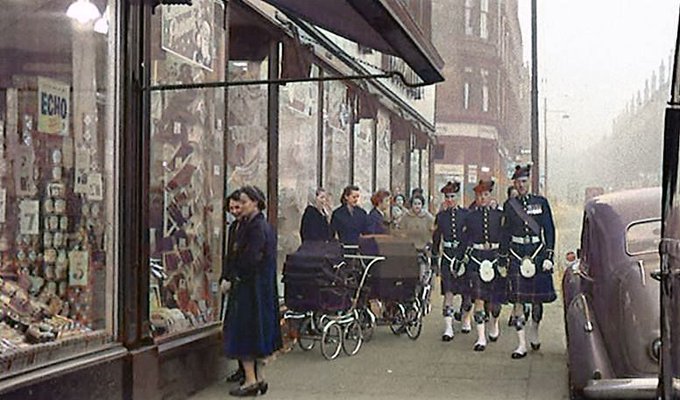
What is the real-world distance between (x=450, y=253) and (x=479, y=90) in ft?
7.02

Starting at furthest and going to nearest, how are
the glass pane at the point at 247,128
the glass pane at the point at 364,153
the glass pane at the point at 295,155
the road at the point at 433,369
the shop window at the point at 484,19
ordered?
the glass pane at the point at 364,153
the shop window at the point at 484,19
the glass pane at the point at 295,155
the glass pane at the point at 247,128
the road at the point at 433,369

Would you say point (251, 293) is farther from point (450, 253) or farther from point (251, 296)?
point (450, 253)

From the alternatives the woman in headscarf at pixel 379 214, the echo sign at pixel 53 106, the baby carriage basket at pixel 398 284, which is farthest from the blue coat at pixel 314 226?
A: the echo sign at pixel 53 106

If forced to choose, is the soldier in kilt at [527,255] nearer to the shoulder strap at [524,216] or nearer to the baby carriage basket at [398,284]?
the shoulder strap at [524,216]

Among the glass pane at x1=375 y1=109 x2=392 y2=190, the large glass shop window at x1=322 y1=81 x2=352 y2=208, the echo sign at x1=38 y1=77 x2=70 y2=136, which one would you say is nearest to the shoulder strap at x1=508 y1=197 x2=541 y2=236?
the large glass shop window at x1=322 y1=81 x2=352 y2=208

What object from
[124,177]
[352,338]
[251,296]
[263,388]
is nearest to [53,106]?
[124,177]

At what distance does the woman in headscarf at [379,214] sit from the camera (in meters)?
11.7

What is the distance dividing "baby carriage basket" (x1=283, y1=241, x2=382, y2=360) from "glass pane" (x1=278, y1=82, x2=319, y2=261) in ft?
0.71

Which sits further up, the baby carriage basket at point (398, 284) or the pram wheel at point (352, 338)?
the baby carriage basket at point (398, 284)

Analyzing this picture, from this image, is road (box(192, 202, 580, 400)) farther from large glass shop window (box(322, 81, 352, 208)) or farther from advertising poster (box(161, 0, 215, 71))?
advertising poster (box(161, 0, 215, 71))

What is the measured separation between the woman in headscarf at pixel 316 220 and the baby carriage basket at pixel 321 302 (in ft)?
1.07

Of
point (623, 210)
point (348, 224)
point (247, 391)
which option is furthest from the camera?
point (348, 224)

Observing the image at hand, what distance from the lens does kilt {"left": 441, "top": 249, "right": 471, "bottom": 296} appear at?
10812mm

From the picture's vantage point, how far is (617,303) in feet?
23.1
